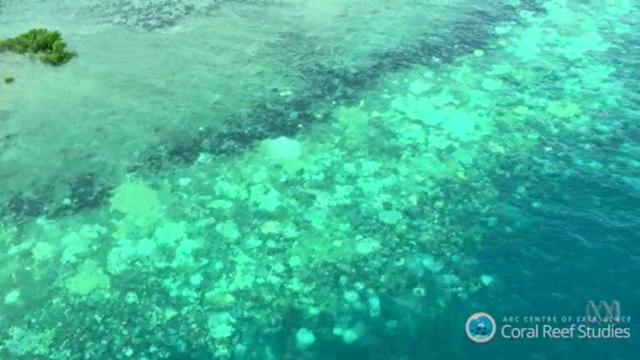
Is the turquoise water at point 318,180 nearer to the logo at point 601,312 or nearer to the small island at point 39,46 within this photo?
the logo at point 601,312

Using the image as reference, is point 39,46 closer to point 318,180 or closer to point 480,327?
point 318,180

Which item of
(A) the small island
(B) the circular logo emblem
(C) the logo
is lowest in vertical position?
(B) the circular logo emblem

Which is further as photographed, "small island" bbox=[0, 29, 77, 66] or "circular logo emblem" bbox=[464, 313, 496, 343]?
"small island" bbox=[0, 29, 77, 66]

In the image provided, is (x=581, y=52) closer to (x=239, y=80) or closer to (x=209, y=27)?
(x=239, y=80)

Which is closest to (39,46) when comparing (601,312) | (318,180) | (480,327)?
(318,180)

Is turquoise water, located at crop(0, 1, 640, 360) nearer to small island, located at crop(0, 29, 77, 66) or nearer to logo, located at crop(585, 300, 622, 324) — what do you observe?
logo, located at crop(585, 300, 622, 324)

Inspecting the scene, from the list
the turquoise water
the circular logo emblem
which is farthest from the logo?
the circular logo emblem
